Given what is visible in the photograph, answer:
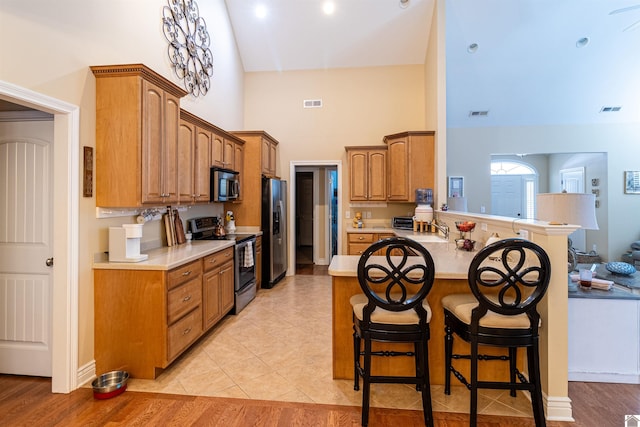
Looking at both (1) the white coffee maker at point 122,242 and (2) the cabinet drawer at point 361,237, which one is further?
(2) the cabinet drawer at point 361,237

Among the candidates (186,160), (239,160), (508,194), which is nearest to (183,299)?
(186,160)

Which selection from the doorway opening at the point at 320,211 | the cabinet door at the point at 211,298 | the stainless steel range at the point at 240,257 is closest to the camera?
the cabinet door at the point at 211,298

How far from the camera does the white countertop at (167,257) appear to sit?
2.42 meters

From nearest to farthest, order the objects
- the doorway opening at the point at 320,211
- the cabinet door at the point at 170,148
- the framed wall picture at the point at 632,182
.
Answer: the cabinet door at the point at 170,148
the framed wall picture at the point at 632,182
the doorway opening at the point at 320,211

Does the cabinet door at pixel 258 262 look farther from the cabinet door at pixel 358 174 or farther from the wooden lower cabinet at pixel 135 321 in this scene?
the wooden lower cabinet at pixel 135 321

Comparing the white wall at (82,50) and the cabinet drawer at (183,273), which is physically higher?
the white wall at (82,50)

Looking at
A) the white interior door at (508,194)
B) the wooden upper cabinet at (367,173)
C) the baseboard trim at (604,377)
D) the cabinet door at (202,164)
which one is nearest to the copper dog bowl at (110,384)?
the cabinet door at (202,164)

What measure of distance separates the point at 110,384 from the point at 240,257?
189 centimetres

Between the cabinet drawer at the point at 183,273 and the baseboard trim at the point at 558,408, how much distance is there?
2.75m

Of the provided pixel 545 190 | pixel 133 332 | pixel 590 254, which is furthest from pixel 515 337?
pixel 545 190

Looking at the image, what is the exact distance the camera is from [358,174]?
5438mm

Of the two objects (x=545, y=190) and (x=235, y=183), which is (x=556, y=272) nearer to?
(x=235, y=183)

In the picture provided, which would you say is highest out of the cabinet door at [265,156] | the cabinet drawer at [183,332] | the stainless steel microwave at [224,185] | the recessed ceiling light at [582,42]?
the recessed ceiling light at [582,42]

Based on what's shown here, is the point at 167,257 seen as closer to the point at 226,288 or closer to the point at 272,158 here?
the point at 226,288
